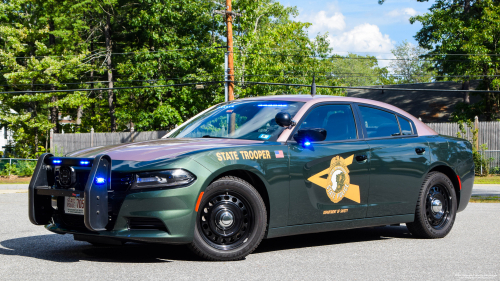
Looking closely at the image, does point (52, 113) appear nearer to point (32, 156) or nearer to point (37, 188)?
point (32, 156)

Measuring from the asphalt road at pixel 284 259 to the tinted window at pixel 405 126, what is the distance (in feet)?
4.45

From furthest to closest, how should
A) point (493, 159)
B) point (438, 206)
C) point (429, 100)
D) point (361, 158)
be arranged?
point (429, 100), point (493, 159), point (438, 206), point (361, 158)

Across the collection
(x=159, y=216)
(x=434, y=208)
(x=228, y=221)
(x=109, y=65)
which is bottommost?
(x=434, y=208)

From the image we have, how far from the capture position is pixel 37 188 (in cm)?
527

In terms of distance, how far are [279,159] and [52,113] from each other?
3369cm

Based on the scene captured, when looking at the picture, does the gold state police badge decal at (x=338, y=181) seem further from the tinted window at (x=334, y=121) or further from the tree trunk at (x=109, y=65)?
the tree trunk at (x=109, y=65)

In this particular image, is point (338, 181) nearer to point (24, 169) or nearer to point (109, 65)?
point (24, 169)

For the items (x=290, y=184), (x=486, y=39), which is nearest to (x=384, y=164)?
(x=290, y=184)

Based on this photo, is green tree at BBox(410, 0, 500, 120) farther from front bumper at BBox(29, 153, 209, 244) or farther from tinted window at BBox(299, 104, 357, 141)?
front bumper at BBox(29, 153, 209, 244)

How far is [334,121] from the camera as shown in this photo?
6.30 m

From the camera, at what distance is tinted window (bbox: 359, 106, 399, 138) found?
6.61 meters

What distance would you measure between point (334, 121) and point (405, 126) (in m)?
1.24

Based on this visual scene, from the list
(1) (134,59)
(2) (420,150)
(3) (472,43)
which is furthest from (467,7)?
(2) (420,150)

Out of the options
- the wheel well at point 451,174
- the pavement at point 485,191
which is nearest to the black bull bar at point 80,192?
the wheel well at point 451,174
